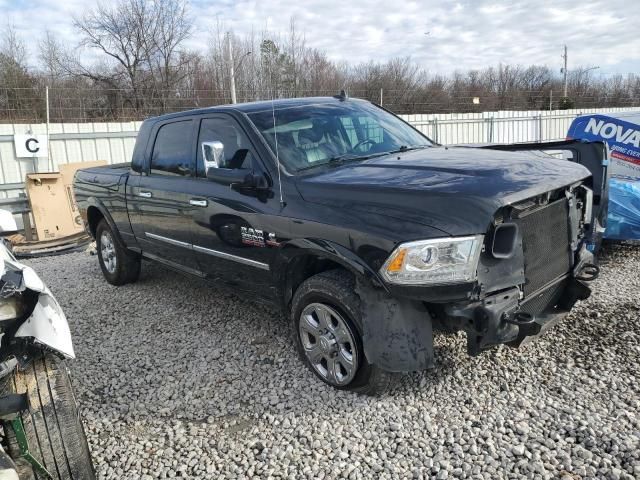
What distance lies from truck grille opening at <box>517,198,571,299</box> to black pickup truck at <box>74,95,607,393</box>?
13 millimetres

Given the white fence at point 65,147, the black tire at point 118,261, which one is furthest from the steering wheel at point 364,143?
the white fence at point 65,147

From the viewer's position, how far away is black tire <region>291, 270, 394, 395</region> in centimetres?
310

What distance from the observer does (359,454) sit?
2809mm

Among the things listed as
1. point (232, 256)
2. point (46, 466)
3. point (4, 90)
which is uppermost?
point (4, 90)

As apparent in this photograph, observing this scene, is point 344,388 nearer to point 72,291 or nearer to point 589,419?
point 589,419

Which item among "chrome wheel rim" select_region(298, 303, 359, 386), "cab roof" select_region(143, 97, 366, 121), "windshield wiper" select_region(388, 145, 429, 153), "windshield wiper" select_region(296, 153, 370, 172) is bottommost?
"chrome wheel rim" select_region(298, 303, 359, 386)

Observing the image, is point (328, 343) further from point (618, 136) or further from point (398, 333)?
point (618, 136)

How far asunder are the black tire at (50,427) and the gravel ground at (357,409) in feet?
1.42

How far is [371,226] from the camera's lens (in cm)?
287

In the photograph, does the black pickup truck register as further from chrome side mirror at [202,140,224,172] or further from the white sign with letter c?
the white sign with letter c

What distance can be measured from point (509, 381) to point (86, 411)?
9.20 ft

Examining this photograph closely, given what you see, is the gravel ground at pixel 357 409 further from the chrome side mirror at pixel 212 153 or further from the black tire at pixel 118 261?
the chrome side mirror at pixel 212 153

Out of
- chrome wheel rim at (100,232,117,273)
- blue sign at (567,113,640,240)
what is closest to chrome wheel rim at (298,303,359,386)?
chrome wheel rim at (100,232,117,273)

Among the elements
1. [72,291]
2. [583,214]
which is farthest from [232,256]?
[72,291]
